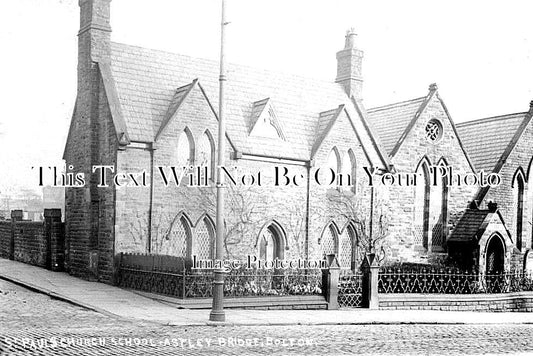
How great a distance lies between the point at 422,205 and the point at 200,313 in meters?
18.9

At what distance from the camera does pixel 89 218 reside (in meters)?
26.9

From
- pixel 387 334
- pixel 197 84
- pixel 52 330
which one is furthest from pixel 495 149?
pixel 52 330

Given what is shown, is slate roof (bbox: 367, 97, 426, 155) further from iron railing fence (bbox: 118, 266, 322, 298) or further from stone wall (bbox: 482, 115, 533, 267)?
iron railing fence (bbox: 118, 266, 322, 298)

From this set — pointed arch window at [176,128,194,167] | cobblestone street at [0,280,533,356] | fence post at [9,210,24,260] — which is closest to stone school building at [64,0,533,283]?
pointed arch window at [176,128,194,167]

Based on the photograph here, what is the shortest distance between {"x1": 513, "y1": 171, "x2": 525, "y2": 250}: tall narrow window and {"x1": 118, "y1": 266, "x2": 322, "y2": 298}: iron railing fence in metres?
16.7

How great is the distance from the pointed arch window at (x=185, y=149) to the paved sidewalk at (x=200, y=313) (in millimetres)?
5721

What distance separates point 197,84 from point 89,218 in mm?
6627

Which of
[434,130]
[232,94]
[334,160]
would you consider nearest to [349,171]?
[334,160]

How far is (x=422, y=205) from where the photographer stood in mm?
34469

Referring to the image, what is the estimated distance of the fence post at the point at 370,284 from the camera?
72.4ft

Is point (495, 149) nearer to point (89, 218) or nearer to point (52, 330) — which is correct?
point (89, 218)

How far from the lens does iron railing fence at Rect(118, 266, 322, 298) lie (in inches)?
782

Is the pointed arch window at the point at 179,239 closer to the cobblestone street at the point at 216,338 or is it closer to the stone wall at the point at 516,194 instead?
the cobblestone street at the point at 216,338

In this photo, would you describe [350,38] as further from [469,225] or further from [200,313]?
[200,313]
